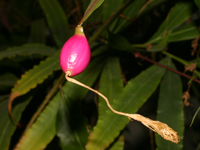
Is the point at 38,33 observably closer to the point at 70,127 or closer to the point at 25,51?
the point at 25,51

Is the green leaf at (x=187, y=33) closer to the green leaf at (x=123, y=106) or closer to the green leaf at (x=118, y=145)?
the green leaf at (x=123, y=106)

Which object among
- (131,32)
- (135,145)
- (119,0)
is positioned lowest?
(135,145)

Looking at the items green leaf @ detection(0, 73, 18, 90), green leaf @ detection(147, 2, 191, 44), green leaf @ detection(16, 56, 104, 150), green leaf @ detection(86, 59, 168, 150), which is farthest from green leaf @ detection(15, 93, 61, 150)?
green leaf @ detection(147, 2, 191, 44)

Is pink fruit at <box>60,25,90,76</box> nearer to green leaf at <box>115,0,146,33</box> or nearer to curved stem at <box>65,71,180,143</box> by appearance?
curved stem at <box>65,71,180,143</box>

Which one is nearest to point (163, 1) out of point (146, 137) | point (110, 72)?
point (110, 72)

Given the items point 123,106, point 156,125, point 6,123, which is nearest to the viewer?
point 156,125

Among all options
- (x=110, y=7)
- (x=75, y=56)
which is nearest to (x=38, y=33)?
(x=110, y=7)

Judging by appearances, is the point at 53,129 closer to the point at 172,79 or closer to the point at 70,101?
the point at 70,101
